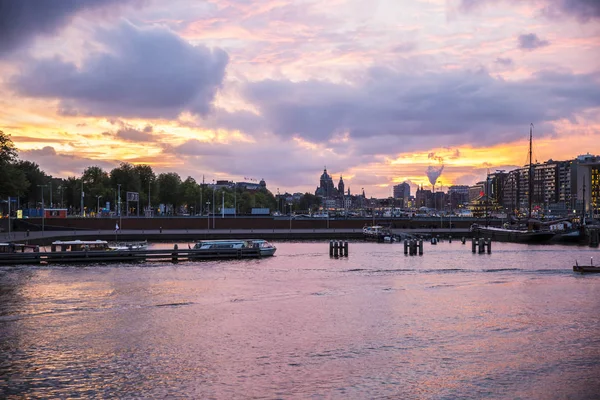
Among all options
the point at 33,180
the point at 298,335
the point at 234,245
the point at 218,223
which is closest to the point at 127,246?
the point at 234,245

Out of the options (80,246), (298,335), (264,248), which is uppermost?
(80,246)

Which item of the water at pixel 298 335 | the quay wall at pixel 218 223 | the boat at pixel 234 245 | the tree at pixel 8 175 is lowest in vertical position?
the water at pixel 298 335

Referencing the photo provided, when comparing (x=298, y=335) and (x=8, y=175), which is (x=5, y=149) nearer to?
(x=8, y=175)

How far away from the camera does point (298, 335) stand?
37.8 m

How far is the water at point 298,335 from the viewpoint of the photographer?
93.0ft

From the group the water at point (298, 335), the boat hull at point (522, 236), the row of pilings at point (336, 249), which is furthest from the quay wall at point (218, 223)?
the water at point (298, 335)

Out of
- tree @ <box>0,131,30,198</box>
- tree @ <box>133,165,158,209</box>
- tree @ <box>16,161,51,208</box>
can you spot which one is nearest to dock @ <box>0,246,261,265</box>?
tree @ <box>0,131,30,198</box>

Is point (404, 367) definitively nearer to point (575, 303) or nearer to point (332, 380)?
point (332, 380)

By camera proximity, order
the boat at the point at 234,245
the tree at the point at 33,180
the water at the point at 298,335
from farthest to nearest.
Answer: the tree at the point at 33,180 → the boat at the point at 234,245 → the water at the point at 298,335

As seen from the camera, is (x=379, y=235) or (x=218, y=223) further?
(x=218, y=223)

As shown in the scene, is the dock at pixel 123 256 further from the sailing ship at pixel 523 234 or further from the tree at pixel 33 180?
the tree at pixel 33 180

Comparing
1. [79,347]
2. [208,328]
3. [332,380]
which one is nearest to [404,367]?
[332,380]

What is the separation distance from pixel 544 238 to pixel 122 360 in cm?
11242

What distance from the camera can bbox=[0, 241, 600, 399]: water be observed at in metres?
28.4
